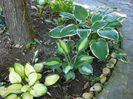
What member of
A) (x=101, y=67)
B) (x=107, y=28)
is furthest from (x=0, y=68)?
(x=107, y=28)

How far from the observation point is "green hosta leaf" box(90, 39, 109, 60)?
1452mm

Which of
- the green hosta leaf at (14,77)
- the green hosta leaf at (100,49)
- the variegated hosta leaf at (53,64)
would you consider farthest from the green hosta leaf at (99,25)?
the green hosta leaf at (14,77)

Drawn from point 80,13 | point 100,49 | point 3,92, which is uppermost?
point 80,13

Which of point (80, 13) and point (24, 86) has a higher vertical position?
point (80, 13)

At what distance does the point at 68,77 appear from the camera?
1.41 metres

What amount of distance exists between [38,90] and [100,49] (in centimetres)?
75

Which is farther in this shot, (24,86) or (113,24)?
(113,24)

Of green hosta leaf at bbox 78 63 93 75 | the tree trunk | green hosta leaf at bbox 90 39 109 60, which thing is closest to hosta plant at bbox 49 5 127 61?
green hosta leaf at bbox 90 39 109 60

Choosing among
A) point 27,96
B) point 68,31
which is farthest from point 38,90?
point 68,31

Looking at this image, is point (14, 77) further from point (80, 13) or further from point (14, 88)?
point (80, 13)

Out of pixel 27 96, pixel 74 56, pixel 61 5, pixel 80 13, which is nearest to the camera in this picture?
pixel 27 96

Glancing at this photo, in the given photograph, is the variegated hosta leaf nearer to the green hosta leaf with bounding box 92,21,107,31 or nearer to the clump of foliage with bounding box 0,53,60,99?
the clump of foliage with bounding box 0,53,60,99

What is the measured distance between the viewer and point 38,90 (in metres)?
1.22

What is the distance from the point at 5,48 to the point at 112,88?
4.41 feet
